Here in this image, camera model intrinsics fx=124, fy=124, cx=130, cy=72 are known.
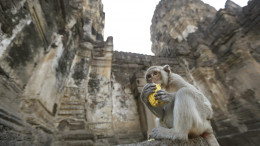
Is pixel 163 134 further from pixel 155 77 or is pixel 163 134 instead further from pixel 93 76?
pixel 93 76

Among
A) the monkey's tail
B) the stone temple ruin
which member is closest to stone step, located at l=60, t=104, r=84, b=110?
the stone temple ruin

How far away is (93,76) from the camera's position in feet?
11.4

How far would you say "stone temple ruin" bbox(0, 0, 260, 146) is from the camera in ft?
5.08

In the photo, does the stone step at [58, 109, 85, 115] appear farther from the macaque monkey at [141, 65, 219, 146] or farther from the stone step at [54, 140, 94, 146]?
the macaque monkey at [141, 65, 219, 146]

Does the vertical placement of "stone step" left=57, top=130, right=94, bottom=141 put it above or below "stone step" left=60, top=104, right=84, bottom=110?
below

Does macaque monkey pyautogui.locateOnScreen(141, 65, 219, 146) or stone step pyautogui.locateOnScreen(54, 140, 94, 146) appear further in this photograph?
stone step pyautogui.locateOnScreen(54, 140, 94, 146)

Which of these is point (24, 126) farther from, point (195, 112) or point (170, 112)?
point (195, 112)

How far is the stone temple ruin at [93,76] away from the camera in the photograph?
1549 millimetres

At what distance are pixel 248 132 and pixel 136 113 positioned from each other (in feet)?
9.94

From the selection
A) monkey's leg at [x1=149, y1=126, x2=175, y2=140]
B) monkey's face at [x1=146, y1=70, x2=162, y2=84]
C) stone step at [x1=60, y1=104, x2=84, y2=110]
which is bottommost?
monkey's leg at [x1=149, y1=126, x2=175, y2=140]

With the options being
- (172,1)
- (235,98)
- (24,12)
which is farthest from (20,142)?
(172,1)

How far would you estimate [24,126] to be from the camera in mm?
1501

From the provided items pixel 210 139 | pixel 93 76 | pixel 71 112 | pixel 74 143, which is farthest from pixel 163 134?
pixel 93 76

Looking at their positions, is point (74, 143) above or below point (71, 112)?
below
